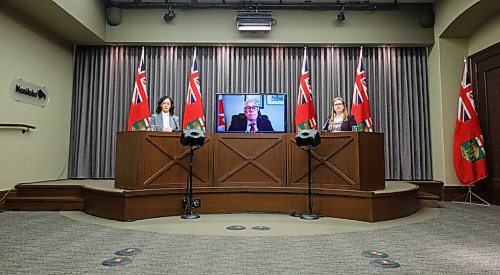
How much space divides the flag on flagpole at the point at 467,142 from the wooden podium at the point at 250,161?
2.16 meters

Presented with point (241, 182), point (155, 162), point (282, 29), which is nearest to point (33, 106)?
point (155, 162)

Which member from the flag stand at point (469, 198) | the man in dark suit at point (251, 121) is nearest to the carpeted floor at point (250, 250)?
the flag stand at point (469, 198)

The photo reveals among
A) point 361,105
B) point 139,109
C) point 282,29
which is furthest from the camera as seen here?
point 282,29

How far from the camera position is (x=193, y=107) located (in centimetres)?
595

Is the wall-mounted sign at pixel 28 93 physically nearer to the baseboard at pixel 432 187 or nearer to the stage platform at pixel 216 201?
the stage platform at pixel 216 201

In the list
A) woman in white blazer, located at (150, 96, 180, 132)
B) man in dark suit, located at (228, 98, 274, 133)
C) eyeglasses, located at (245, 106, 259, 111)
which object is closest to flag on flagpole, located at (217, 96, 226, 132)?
man in dark suit, located at (228, 98, 274, 133)

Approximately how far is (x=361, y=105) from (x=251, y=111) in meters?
2.06

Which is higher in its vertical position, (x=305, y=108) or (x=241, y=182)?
(x=305, y=108)

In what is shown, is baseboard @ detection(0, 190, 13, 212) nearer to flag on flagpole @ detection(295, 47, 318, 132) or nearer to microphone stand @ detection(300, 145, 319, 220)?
microphone stand @ detection(300, 145, 319, 220)

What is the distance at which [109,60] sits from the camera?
649 cm

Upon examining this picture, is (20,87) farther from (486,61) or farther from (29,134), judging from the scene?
(486,61)

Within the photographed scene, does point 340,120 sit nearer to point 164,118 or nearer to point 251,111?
point 251,111

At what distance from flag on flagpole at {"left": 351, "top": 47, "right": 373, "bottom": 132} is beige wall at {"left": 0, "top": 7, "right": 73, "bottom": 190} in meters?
5.25

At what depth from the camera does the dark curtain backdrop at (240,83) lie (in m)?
6.30
